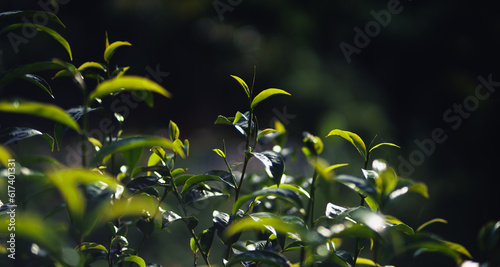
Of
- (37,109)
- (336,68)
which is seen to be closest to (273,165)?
(37,109)

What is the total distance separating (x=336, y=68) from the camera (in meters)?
3.78

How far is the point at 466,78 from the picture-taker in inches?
127

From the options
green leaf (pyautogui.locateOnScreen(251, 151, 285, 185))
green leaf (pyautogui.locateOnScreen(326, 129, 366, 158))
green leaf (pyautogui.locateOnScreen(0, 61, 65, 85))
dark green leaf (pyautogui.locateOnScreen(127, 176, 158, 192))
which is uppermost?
green leaf (pyautogui.locateOnScreen(0, 61, 65, 85))

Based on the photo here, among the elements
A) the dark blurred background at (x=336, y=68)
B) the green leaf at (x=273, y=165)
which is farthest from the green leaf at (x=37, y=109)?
the dark blurred background at (x=336, y=68)

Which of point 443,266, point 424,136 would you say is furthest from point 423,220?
point 424,136

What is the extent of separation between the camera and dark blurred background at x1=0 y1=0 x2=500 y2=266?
308 centimetres

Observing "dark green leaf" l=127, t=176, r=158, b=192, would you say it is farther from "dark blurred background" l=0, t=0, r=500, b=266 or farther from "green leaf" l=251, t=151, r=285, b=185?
"dark blurred background" l=0, t=0, r=500, b=266

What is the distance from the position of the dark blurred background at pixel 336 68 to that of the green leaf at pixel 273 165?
2196 millimetres

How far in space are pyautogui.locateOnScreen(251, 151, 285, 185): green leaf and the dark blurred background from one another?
2.20m

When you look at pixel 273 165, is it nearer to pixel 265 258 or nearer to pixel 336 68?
pixel 265 258

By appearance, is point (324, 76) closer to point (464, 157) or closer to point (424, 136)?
point (424, 136)

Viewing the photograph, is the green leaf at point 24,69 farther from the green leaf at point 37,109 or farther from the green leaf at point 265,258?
the green leaf at point 265,258

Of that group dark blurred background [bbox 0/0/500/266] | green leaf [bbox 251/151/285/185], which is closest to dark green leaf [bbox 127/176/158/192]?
green leaf [bbox 251/151/285/185]

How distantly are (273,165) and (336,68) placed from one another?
11.2 ft
